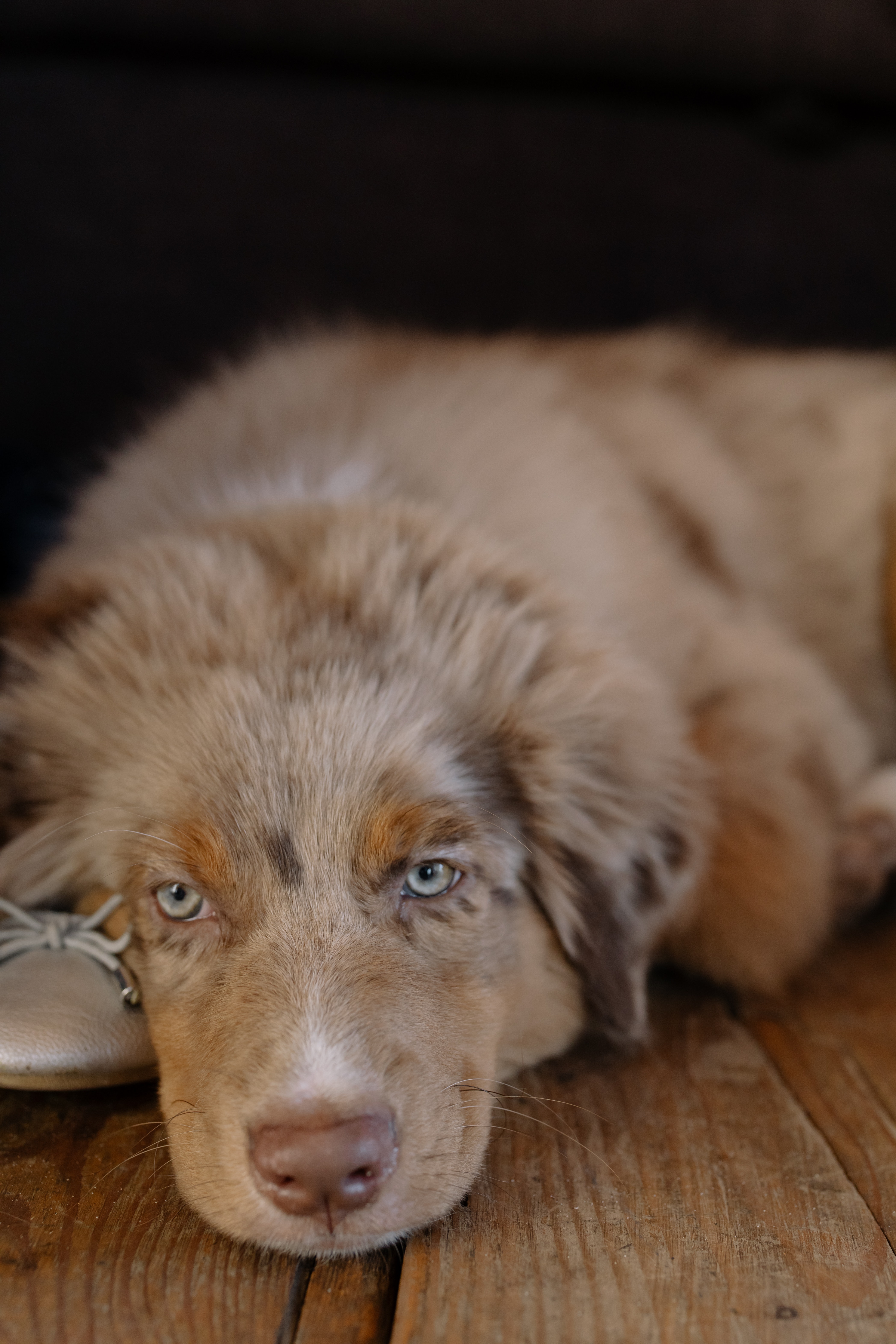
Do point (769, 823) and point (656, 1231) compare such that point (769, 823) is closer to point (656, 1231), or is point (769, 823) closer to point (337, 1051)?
point (656, 1231)

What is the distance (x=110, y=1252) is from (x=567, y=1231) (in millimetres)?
581

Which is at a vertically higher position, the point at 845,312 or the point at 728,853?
the point at 845,312

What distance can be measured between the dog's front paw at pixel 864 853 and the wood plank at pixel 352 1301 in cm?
142

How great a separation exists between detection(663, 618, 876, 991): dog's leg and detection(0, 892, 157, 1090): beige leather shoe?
3.31ft

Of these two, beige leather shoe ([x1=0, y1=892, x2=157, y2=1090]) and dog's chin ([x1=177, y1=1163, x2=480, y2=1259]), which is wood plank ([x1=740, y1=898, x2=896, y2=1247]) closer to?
dog's chin ([x1=177, y1=1163, x2=480, y2=1259])

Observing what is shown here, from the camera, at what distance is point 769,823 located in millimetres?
2352

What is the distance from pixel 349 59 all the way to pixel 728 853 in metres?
2.91

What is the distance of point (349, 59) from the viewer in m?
3.89

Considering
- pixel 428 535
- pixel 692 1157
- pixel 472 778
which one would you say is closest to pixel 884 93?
pixel 428 535

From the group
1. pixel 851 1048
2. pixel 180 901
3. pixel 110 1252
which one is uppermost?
pixel 180 901

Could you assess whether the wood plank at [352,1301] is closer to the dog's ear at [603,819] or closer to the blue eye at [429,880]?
the blue eye at [429,880]

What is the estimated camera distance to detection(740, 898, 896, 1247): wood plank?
5.75ft

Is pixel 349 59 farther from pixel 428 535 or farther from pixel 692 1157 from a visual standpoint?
pixel 692 1157

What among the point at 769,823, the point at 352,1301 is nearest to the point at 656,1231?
the point at 352,1301
